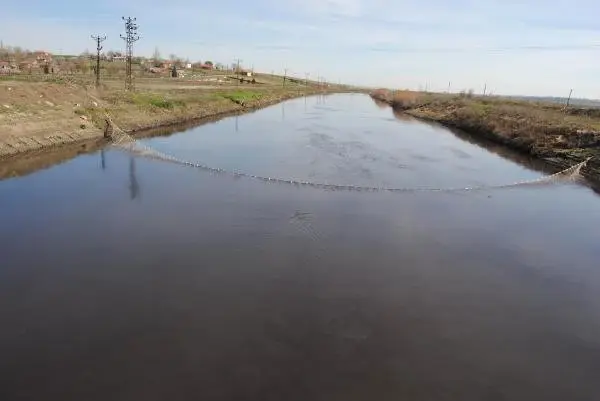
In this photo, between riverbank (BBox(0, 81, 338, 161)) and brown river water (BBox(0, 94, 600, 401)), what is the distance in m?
6.16

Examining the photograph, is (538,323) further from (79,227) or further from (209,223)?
(79,227)

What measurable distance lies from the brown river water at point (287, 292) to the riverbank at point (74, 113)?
616cm

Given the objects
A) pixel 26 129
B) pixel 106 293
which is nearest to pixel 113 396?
pixel 106 293

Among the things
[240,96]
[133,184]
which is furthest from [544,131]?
[240,96]

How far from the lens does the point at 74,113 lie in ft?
103

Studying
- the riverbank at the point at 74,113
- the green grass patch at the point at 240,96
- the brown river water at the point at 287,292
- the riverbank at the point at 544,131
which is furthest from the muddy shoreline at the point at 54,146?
the riverbank at the point at 544,131

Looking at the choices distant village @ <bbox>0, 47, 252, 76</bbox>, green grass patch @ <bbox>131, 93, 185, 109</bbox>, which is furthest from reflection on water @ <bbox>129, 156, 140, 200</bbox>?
distant village @ <bbox>0, 47, 252, 76</bbox>

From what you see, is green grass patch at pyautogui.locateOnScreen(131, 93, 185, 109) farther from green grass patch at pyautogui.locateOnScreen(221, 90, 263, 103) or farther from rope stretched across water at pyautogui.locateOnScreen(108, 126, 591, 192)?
green grass patch at pyautogui.locateOnScreen(221, 90, 263, 103)

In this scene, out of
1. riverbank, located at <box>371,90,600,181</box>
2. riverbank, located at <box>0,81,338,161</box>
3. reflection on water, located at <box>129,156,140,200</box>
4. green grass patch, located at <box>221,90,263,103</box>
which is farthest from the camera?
green grass patch, located at <box>221,90,263,103</box>

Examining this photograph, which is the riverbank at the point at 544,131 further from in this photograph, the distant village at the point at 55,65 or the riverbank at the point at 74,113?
the distant village at the point at 55,65

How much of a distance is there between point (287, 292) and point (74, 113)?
26384 mm

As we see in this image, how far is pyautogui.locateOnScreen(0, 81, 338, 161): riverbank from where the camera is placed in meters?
25.0

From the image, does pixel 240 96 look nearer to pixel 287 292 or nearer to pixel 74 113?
pixel 74 113

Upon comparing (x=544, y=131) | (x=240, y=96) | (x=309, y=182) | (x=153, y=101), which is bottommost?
(x=309, y=182)
